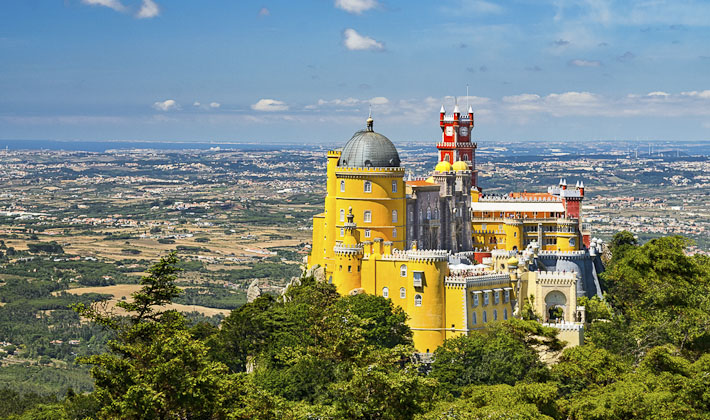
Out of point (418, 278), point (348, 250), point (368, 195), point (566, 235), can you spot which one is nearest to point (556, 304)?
point (418, 278)

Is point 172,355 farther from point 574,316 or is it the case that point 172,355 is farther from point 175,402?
point 574,316

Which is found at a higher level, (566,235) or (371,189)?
(371,189)

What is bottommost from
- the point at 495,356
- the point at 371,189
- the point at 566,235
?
the point at 495,356

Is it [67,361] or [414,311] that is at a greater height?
[414,311]

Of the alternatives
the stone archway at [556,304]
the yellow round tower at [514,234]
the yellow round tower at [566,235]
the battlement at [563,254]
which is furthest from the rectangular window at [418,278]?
the yellow round tower at [514,234]

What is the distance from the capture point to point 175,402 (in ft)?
189

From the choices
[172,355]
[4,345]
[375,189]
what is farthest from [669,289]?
[4,345]

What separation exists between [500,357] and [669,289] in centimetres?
2045

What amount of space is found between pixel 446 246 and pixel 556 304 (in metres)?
19.5

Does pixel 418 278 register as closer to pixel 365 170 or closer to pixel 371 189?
pixel 371 189

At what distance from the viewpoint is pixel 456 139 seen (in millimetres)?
141250

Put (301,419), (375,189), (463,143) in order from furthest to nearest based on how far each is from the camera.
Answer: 1. (463,143)
2. (375,189)
3. (301,419)

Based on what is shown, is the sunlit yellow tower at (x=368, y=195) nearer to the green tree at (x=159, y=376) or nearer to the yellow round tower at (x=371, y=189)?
the yellow round tower at (x=371, y=189)

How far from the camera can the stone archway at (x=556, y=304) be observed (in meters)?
99.1
